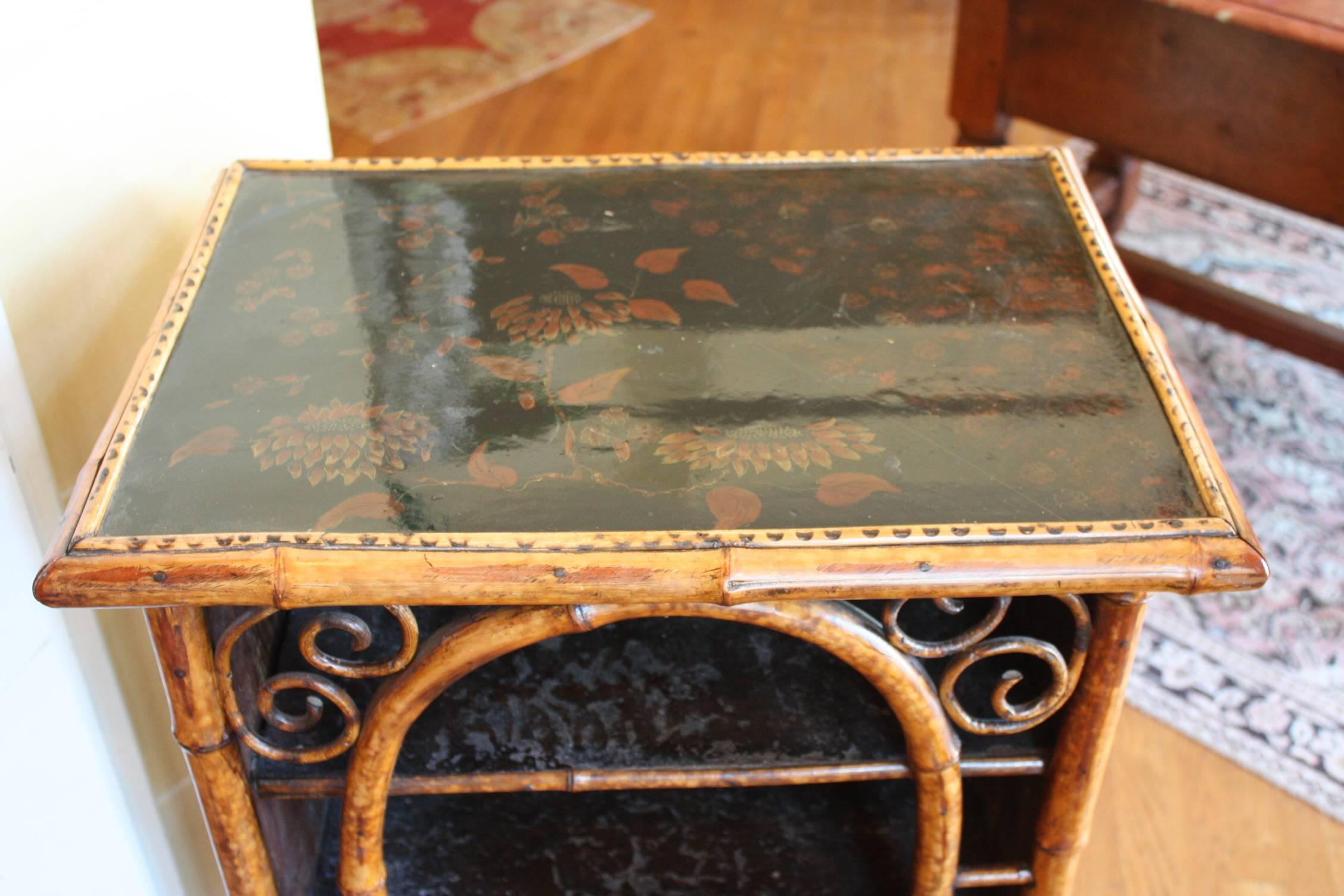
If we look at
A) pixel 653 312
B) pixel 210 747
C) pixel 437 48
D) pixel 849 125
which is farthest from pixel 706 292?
pixel 437 48

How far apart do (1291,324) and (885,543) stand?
145 cm

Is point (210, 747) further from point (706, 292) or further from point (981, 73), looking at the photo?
point (981, 73)

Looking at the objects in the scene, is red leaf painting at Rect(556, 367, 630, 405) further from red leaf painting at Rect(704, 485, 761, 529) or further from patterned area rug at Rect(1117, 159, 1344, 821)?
patterned area rug at Rect(1117, 159, 1344, 821)

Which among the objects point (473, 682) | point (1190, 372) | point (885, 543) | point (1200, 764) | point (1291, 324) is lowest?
point (1200, 764)

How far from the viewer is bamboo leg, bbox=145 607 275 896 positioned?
0.83 m

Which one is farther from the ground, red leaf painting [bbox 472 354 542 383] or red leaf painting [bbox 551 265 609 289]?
red leaf painting [bbox 551 265 609 289]

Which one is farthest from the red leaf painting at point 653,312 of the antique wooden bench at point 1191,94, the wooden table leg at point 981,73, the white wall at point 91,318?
the wooden table leg at point 981,73

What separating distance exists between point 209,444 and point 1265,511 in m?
1.57

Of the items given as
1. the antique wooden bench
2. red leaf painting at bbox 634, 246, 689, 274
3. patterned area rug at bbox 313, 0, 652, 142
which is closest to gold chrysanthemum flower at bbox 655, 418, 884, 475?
red leaf painting at bbox 634, 246, 689, 274

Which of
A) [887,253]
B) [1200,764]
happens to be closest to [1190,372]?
[1200,764]

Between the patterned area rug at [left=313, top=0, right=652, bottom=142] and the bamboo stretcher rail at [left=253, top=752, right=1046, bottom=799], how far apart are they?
200 centimetres

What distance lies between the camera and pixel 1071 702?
925 mm

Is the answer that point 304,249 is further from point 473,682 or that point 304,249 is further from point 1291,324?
point 1291,324

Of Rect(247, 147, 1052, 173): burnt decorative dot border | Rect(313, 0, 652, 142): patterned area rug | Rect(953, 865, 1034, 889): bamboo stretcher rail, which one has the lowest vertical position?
Rect(953, 865, 1034, 889): bamboo stretcher rail
